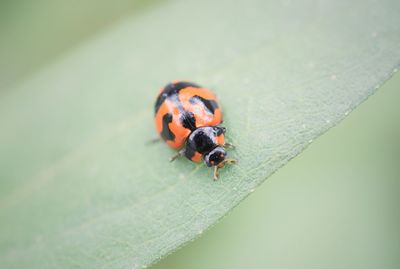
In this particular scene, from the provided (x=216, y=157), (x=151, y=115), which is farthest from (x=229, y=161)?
(x=151, y=115)

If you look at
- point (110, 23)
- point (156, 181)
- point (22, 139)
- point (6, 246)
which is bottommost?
point (156, 181)

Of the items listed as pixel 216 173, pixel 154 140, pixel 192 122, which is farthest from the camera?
pixel 154 140

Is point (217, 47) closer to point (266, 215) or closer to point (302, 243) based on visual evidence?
point (266, 215)

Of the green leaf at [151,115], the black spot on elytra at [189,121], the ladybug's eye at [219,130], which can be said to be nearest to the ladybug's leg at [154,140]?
the green leaf at [151,115]

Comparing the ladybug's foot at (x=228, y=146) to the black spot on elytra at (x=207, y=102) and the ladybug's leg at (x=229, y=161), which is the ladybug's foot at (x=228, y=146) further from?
the black spot on elytra at (x=207, y=102)

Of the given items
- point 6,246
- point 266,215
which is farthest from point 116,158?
point 266,215

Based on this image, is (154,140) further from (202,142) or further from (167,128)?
(202,142)
